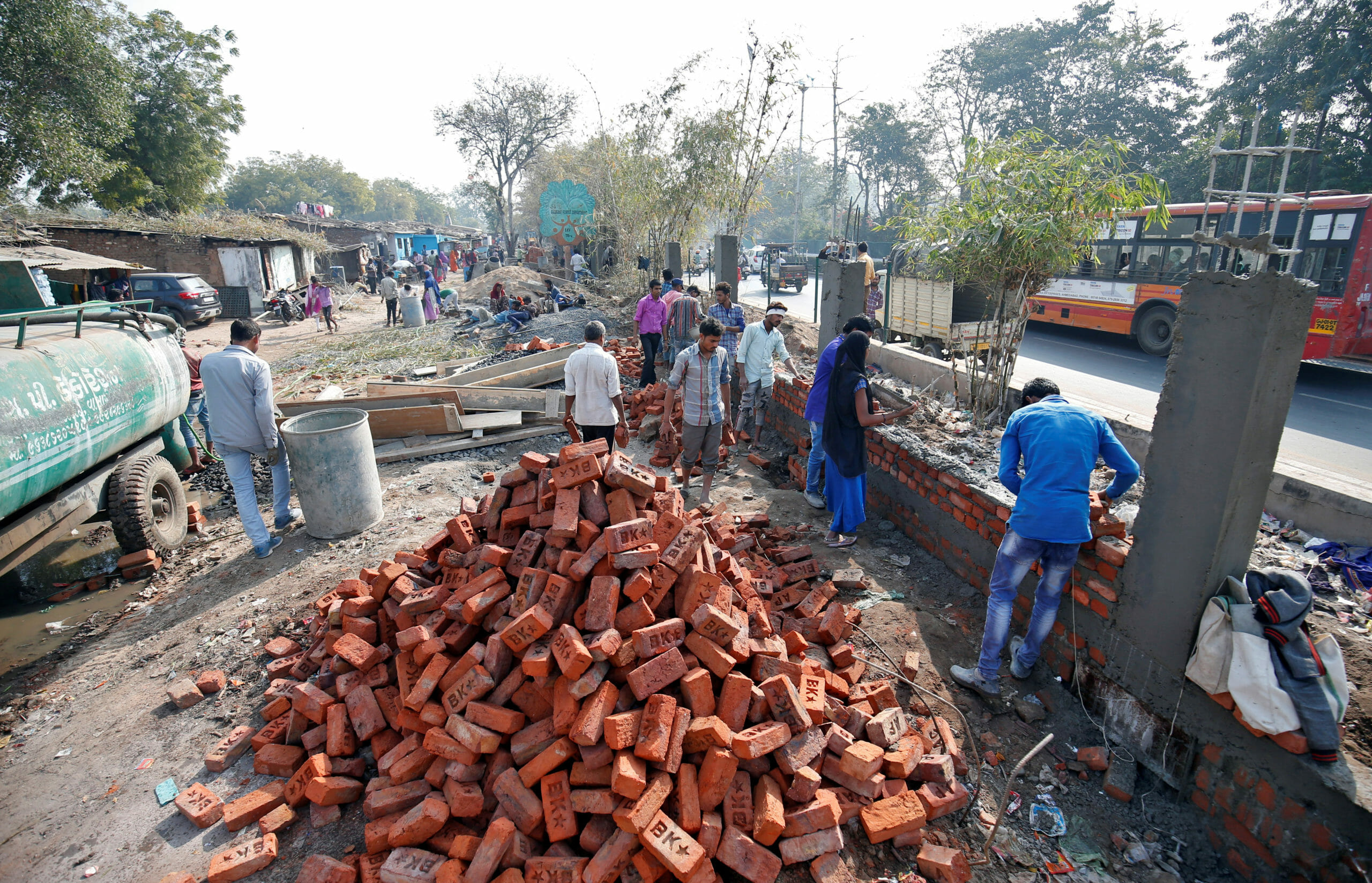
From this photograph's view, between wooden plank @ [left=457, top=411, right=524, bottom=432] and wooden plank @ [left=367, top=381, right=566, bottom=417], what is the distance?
0.17 metres

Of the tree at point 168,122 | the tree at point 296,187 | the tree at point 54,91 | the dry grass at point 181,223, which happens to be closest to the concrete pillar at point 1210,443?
the tree at point 54,91

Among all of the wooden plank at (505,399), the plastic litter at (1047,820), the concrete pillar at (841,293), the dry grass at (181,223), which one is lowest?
the plastic litter at (1047,820)

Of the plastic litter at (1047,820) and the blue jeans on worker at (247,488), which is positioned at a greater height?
the blue jeans on worker at (247,488)

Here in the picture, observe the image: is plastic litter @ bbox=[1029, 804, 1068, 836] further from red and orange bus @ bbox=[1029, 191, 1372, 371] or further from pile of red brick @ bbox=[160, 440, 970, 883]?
red and orange bus @ bbox=[1029, 191, 1372, 371]

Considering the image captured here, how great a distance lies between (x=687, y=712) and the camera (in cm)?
275

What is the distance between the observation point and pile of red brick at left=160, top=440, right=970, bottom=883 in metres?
2.58

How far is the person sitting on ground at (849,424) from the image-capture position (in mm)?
4961

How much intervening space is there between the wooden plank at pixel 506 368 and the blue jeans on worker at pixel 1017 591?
7.27m

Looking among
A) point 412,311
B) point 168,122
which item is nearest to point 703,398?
point 412,311

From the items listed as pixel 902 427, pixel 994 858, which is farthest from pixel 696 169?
pixel 994 858

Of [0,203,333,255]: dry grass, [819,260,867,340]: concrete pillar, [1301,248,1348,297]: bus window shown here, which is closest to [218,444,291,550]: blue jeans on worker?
[819,260,867,340]: concrete pillar

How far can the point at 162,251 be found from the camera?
22531mm

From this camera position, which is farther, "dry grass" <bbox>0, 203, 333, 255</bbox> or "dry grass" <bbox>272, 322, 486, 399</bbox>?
"dry grass" <bbox>0, 203, 333, 255</bbox>

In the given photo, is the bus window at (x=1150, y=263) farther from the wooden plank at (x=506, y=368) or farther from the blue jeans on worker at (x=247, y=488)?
the blue jeans on worker at (x=247, y=488)
